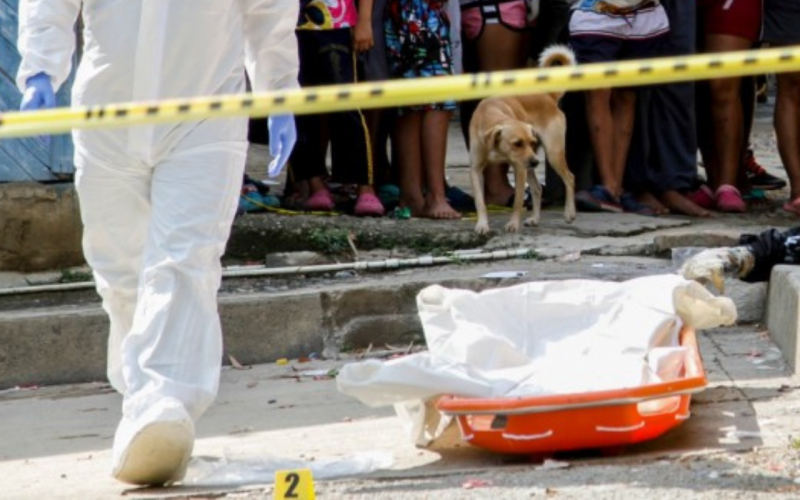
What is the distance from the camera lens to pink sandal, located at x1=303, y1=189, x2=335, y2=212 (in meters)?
8.80

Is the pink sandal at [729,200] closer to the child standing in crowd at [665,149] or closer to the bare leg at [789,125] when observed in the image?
the child standing in crowd at [665,149]

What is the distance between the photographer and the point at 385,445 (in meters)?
5.65

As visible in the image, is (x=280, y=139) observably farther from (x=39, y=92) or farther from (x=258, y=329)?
(x=258, y=329)

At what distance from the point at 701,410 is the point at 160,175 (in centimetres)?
198

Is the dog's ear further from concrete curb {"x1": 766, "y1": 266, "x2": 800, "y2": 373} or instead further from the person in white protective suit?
the person in white protective suit

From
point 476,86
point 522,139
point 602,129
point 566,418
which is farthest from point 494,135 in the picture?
point 476,86

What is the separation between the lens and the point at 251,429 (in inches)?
239

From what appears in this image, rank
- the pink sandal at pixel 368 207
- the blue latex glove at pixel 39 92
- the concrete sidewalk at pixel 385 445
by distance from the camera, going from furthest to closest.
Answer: the pink sandal at pixel 368 207
the blue latex glove at pixel 39 92
the concrete sidewalk at pixel 385 445

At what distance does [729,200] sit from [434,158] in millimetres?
1652

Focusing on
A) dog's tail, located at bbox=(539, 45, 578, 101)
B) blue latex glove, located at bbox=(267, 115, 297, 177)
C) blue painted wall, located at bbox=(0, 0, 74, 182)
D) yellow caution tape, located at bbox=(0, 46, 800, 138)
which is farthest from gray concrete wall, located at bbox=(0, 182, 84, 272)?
yellow caution tape, located at bbox=(0, 46, 800, 138)

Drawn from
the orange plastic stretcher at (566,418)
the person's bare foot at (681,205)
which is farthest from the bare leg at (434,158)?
the orange plastic stretcher at (566,418)

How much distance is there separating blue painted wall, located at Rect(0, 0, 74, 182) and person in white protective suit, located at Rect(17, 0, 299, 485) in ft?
9.37

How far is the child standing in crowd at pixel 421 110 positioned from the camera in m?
8.82

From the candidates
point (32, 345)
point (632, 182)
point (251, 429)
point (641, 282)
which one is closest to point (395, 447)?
point (251, 429)
